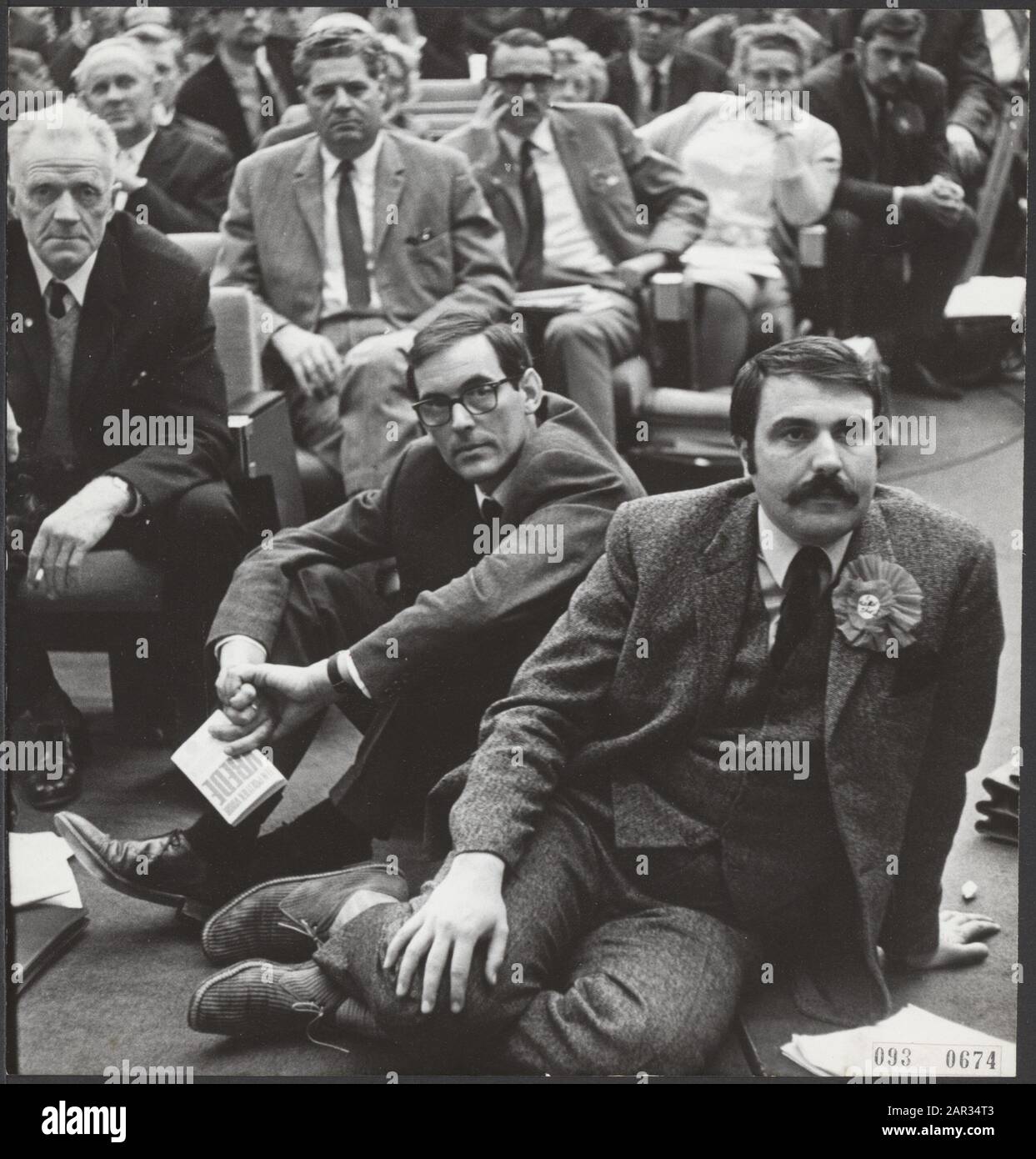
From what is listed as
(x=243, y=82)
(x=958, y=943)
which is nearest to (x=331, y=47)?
(x=243, y=82)

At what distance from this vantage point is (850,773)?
298 centimetres

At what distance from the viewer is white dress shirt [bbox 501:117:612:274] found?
333 cm

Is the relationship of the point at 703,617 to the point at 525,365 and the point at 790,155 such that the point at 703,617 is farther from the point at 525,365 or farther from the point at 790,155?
the point at 790,155

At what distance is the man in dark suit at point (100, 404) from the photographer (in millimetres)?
3316

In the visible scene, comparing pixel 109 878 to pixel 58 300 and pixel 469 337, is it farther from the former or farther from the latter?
pixel 469 337

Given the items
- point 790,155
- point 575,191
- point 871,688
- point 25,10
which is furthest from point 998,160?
point 25,10

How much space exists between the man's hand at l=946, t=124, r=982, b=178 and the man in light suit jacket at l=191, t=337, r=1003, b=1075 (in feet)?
1.83

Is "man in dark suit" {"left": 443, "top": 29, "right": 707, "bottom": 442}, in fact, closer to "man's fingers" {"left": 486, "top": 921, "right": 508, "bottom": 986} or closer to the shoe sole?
"man's fingers" {"left": 486, "top": 921, "right": 508, "bottom": 986}

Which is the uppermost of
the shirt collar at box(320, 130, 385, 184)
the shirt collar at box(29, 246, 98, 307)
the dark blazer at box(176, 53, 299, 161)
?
the dark blazer at box(176, 53, 299, 161)

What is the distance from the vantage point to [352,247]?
3.33 meters

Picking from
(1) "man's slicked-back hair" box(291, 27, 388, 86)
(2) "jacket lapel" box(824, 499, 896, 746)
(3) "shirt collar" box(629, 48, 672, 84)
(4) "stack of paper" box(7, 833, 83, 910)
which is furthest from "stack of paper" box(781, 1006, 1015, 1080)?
(1) "man's slicked-back hair" box(291, 27, 388, 86)

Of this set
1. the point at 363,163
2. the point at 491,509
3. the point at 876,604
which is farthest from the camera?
the point at 363,163

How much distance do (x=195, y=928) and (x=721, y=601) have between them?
1.30 meters

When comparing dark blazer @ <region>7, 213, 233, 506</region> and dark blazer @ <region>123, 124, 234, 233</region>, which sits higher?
dark blazer @ <region>123, 124, 234, 233</region>
